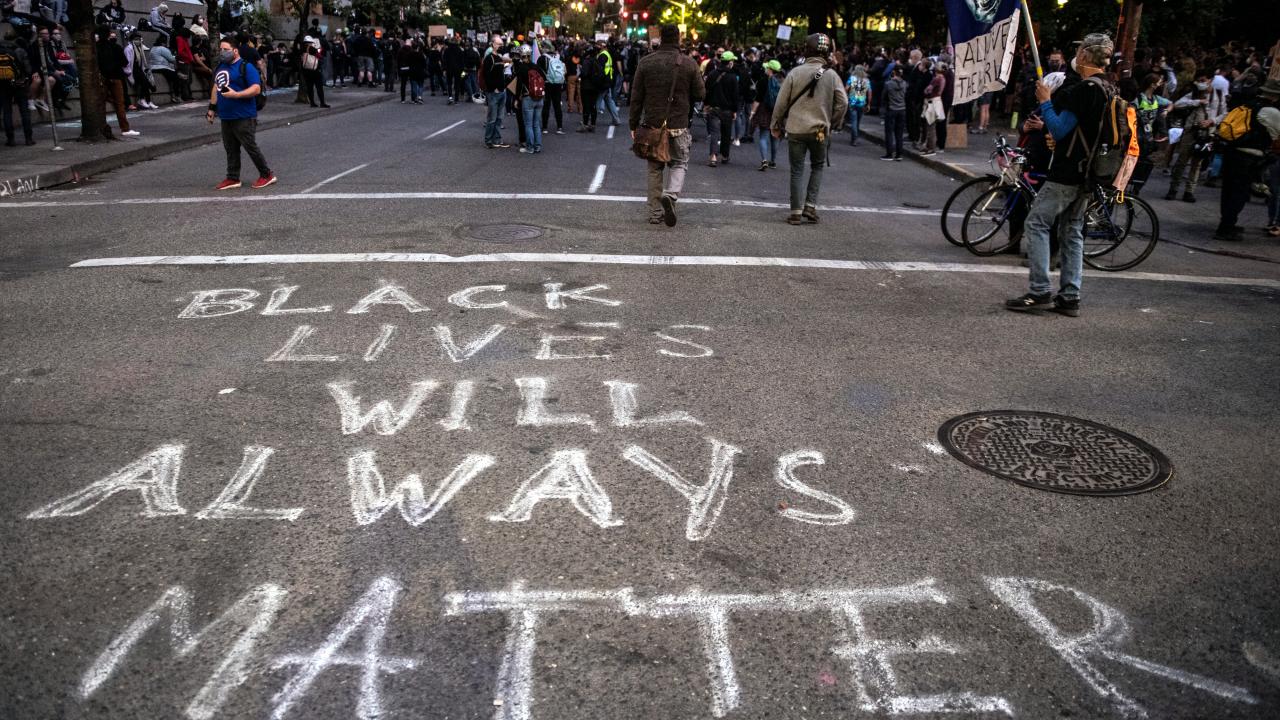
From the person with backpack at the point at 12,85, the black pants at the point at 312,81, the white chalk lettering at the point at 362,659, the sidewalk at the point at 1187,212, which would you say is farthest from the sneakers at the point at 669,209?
the black pants at the point at 312,81

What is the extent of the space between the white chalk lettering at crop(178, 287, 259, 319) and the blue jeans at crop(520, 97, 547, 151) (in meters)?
9.27

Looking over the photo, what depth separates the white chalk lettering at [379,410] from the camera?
14.8 ft

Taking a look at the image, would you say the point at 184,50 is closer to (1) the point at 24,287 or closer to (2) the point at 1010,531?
(1) the point at 24,287

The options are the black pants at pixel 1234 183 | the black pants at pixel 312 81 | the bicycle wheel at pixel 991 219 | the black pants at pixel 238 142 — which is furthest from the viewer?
the black pants at pixel 312 81

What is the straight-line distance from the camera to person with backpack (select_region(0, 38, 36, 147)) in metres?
13.3

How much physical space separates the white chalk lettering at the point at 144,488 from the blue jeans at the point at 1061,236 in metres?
5.87

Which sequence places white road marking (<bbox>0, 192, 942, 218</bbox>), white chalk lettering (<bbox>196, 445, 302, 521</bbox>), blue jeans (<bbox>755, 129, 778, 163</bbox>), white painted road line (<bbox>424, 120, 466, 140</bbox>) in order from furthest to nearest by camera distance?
white painted road line (<bbox>424, 120, 466, 140</bbox>)
blue jeans (<bbox>755, 129, 778, 163</bbox>)
white road marking (<bbox>0, 192, 942, 218</bbox>)
white chalk lettering (<bbox>196, 445, 302, 521</bbox>)

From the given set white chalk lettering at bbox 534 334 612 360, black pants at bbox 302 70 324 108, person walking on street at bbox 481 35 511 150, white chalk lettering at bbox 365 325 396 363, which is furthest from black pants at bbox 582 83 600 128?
white chalk lettering at bbox 534 334 612 360

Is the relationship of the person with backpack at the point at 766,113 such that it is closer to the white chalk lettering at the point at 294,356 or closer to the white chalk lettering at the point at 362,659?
the white chalk lettering at the point at 294,356

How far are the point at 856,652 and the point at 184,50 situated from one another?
25.6 m

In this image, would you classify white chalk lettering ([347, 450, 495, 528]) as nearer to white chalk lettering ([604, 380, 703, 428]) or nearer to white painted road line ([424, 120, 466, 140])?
white chalk lettering ([604, 380, 703, 428])

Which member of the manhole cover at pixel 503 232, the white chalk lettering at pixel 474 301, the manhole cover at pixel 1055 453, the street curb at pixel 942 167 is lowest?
the manhole cover at pixel 1055 453

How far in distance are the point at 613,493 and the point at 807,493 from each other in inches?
33.5

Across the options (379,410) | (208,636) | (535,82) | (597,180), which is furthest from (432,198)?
(208,636)
